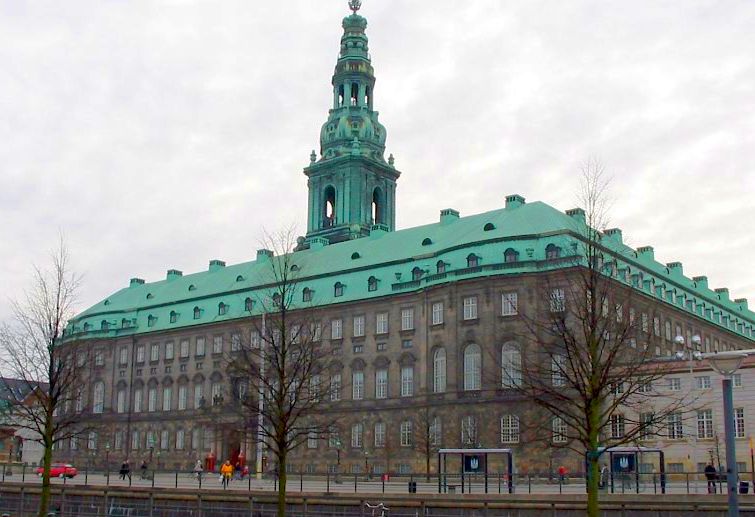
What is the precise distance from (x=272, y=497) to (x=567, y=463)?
3880 centimetres

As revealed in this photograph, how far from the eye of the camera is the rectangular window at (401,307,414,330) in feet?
289

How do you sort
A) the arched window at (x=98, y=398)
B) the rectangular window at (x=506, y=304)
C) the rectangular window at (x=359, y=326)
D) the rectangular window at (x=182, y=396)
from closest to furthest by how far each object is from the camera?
the rectangular window at (x=506, y=304) < the rectangular window at (x=359, y=326) < the rectangular window at (x=182, y=396) < the arched window at (x=98, y=398)

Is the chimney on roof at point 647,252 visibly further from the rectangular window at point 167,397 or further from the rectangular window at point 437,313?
the rectangular window at point 167,397

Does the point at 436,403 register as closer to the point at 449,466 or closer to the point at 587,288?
the point at 449,466

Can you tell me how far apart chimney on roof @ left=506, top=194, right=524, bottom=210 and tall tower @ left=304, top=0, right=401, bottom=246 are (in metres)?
28.0

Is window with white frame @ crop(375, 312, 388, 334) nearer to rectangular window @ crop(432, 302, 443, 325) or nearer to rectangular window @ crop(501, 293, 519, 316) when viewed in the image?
rectangular window @ crop(432, 302, 443, 325)

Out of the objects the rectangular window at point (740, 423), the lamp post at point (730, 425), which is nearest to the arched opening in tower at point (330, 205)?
the rectangular window at point (740, 423)

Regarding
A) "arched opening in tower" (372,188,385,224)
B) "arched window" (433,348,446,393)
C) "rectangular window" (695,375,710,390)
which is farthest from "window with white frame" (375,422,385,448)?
"arched opening in tower" (372,188,385,224)

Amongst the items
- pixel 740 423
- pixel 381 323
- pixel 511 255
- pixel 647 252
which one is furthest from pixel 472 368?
pixel 647 252

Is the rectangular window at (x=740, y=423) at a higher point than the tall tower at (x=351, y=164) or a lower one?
lower

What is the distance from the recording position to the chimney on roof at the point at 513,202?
88312 mm

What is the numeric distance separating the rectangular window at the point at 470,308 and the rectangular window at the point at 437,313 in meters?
2.85

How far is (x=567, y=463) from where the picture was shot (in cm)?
7288

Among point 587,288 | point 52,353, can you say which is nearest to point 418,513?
point 587,288
